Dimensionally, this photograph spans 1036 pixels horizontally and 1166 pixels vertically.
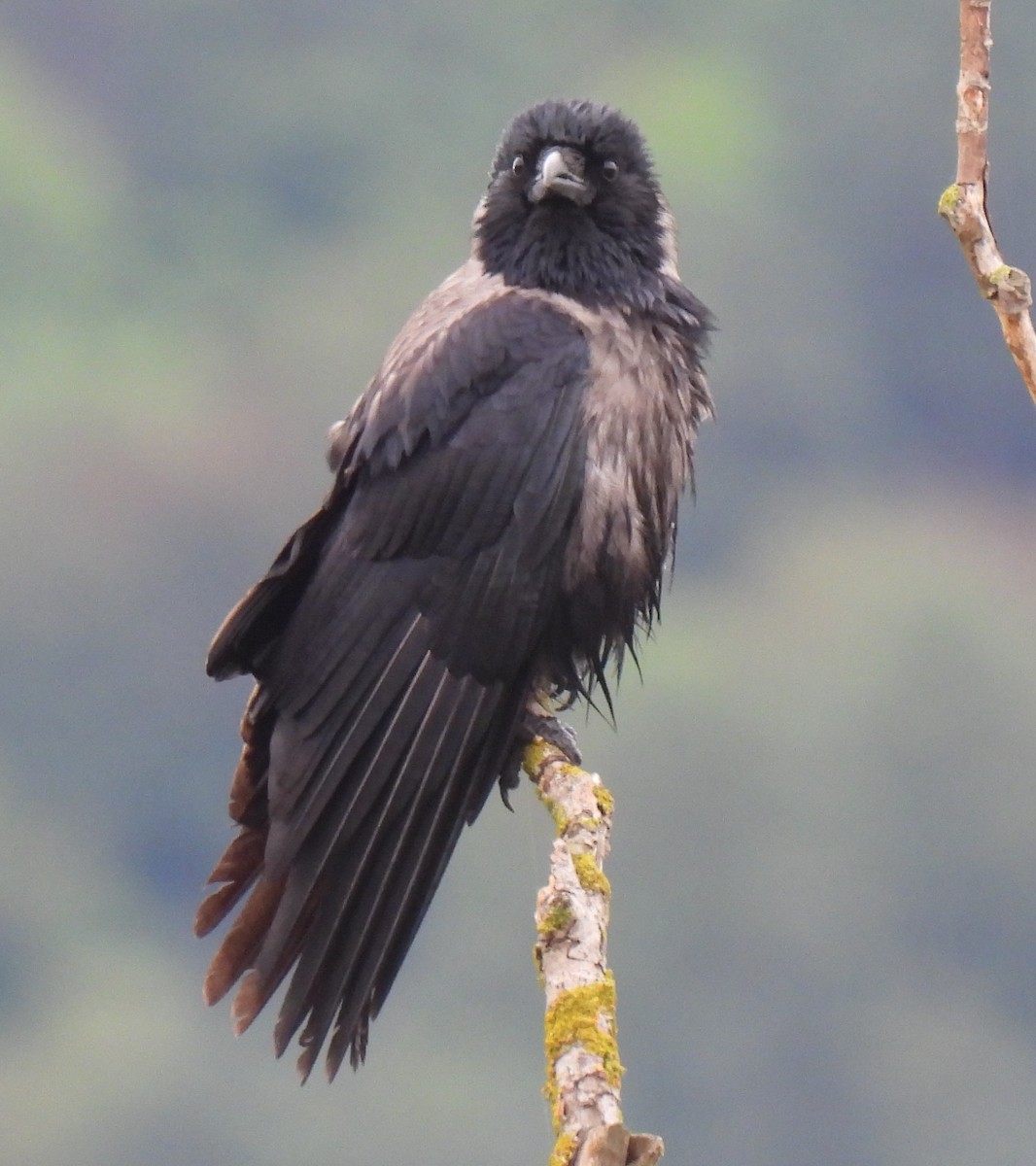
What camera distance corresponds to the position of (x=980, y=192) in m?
3.02

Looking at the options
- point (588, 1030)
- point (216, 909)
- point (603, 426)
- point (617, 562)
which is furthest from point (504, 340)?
point (588, 1030)

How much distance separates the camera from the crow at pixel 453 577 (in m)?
3.77

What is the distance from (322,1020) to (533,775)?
63 centimetres

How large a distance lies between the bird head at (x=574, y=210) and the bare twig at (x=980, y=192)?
1271 mm

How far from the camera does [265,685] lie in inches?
158

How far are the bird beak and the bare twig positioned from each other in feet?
4.28

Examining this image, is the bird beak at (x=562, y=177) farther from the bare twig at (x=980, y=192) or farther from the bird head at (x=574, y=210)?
the bare twig at (x=980, y=192)

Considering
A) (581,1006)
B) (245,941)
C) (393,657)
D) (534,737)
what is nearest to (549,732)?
(534,737)

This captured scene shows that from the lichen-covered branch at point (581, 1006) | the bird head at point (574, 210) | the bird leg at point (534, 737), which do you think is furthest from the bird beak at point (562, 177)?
the lichen-covered branch at point (581, 1006)

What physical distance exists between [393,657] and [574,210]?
1.13 metres

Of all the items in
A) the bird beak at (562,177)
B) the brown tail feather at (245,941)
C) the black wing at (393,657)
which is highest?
the bird beak at (562,177)

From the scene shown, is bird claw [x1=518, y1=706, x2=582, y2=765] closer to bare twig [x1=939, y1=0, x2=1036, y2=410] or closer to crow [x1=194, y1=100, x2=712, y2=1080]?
crow [x1=194, y1=100, x2=712, y2=1080]

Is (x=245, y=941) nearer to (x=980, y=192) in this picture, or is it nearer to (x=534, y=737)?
(x=534, y=737)

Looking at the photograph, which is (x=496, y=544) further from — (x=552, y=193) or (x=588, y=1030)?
(x=588, y=1030)
